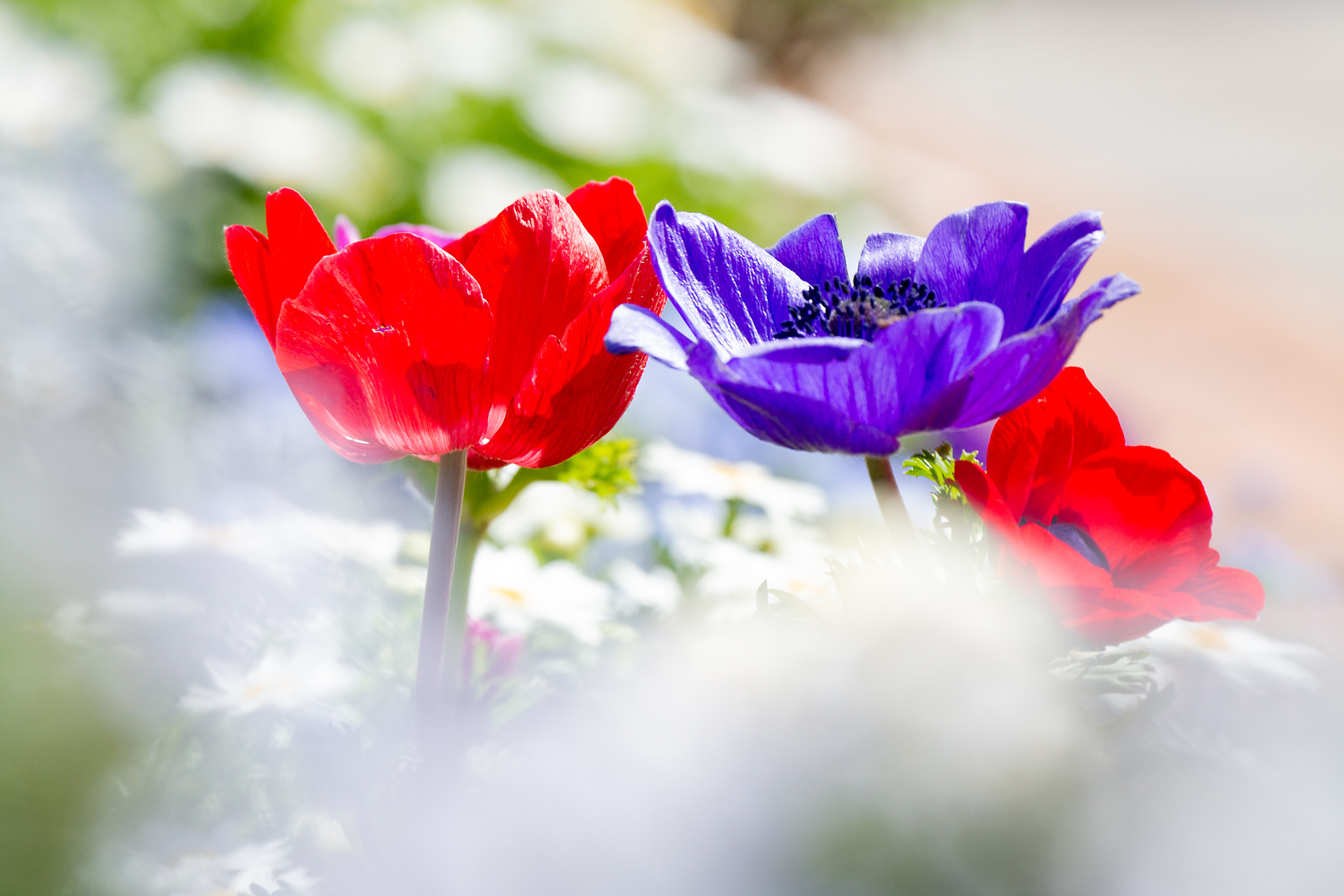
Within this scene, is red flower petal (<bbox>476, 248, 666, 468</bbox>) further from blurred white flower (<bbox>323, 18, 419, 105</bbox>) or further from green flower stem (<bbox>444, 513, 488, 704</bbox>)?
blurred white flower (<bbox>323, 18, 419, 105</bbox>)

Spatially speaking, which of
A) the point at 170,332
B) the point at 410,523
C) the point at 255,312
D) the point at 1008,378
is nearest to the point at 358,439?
the point at 255,312

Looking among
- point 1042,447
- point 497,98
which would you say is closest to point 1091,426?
point 1042,447

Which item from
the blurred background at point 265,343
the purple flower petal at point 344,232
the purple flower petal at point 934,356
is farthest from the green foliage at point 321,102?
the purple flower petal at point 934,356

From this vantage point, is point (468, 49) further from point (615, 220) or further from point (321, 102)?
point (615, 220)

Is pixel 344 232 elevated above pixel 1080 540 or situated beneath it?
elevated above

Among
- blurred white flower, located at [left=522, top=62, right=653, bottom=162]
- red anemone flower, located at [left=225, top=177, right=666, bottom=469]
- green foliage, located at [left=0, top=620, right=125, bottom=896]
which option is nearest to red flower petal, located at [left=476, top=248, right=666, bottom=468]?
red anemone flower, located at [left=225, top=177, right=666, bottom=469]

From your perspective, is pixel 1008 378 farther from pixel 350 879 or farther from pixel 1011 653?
pixel 350 879
